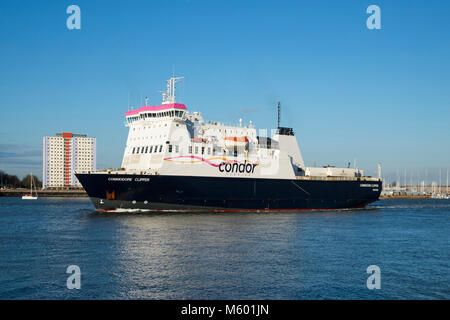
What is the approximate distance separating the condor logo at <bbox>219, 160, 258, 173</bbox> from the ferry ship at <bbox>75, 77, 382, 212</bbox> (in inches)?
1.9

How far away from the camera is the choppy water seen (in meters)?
14.9

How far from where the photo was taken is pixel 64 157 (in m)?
149

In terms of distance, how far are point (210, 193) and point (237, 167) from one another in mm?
4074

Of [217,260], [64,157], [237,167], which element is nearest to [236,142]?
[237,167]

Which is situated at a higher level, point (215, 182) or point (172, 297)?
point (215, 182)

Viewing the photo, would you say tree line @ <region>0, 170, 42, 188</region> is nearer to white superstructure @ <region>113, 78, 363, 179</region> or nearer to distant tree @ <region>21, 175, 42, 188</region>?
distant tree @ <region>21, 175, 42, 188</region>

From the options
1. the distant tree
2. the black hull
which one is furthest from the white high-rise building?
the black hull

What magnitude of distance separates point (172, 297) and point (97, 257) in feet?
23.4

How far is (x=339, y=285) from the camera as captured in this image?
1584cm

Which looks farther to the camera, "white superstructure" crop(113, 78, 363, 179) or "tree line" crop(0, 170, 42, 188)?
"tree line" crop(0, 170, 42, 188)

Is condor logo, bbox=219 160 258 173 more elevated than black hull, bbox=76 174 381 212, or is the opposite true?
condor logo, bbox=219 160 258 173
